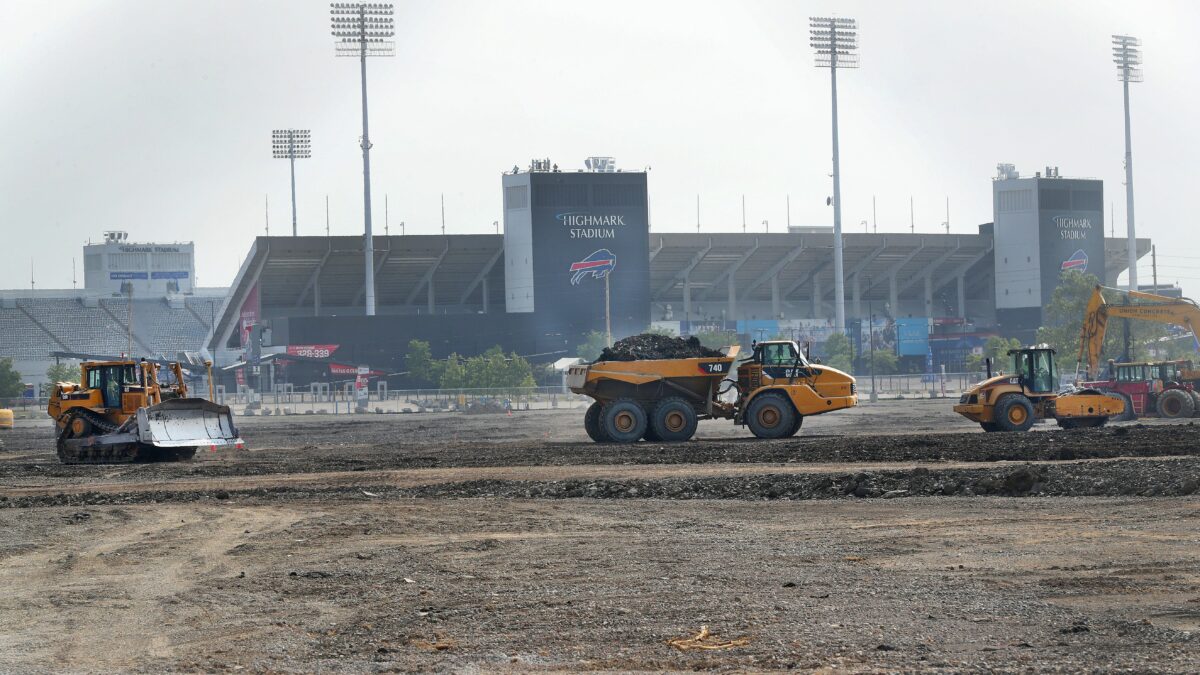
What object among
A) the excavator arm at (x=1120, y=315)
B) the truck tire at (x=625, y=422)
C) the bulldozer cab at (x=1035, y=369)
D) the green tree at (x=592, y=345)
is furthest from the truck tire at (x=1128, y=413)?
the green tree at (x=592, y=345)

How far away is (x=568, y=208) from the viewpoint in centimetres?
9531

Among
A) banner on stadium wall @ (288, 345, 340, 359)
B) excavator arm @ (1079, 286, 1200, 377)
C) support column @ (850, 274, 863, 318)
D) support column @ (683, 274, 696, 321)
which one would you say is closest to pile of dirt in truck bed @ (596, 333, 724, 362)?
excavator arm @ (1079, 286, 1200, 377)

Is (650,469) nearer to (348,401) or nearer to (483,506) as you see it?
(483,506)

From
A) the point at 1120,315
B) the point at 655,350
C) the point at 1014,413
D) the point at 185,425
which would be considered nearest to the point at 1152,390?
the point at 1120,315

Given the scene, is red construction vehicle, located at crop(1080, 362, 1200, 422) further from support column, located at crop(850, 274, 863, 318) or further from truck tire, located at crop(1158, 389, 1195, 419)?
support column, located at crop(850, 274, 863, 318)

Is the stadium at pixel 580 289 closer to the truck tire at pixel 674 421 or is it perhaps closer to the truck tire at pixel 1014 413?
the truck tire at pixel 1014 413

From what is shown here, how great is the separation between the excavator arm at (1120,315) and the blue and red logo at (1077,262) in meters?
66.4

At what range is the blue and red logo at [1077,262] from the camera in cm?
10844

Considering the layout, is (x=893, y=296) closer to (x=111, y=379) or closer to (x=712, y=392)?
(x=712, y=392)

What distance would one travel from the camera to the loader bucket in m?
30.9

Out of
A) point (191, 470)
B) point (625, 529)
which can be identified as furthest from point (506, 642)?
point (191, 470)

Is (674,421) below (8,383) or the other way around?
below

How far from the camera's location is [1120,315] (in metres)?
43.4

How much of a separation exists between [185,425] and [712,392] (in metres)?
12.1
